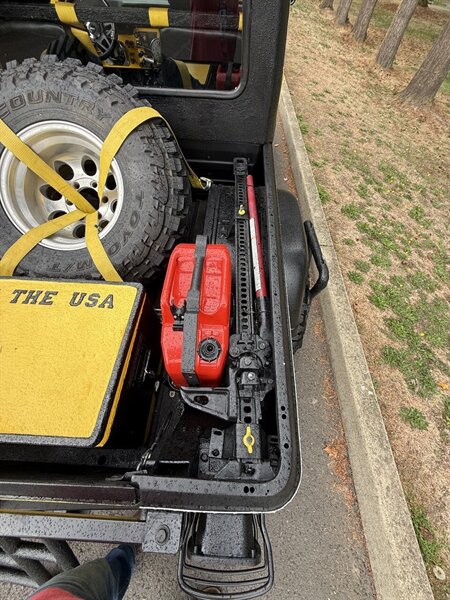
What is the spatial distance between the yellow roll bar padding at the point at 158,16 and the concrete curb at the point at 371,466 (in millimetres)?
1876

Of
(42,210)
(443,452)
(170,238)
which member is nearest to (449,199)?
(443,452)

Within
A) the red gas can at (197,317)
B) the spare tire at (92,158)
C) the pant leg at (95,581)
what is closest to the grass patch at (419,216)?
the spare tire at (92,158)

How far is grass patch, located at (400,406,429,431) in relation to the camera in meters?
2.39

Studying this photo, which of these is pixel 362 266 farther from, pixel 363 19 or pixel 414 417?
pixel 363 19

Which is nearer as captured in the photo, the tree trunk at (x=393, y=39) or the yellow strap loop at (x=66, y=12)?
the yellow strap loop at (x=66, y=12)

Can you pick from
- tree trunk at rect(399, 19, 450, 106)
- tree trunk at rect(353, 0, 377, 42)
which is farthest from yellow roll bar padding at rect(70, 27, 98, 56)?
tree trunk at rect(353, 0, 377, 42)

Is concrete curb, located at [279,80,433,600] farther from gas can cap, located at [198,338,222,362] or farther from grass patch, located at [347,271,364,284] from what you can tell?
gas can cap, located at [198,338,222,362]

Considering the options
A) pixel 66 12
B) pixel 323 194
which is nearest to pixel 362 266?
pixel 323 194

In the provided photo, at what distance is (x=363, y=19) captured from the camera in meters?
8.94

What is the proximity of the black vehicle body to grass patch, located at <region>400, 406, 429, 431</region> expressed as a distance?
1047mm

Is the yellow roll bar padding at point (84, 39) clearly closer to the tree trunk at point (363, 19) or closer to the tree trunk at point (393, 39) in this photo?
the tree trunk at point (393, 39)

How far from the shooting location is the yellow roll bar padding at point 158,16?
1.98 metres

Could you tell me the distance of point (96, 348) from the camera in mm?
1326

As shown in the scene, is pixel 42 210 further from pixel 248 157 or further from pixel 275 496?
pixel 275 496
